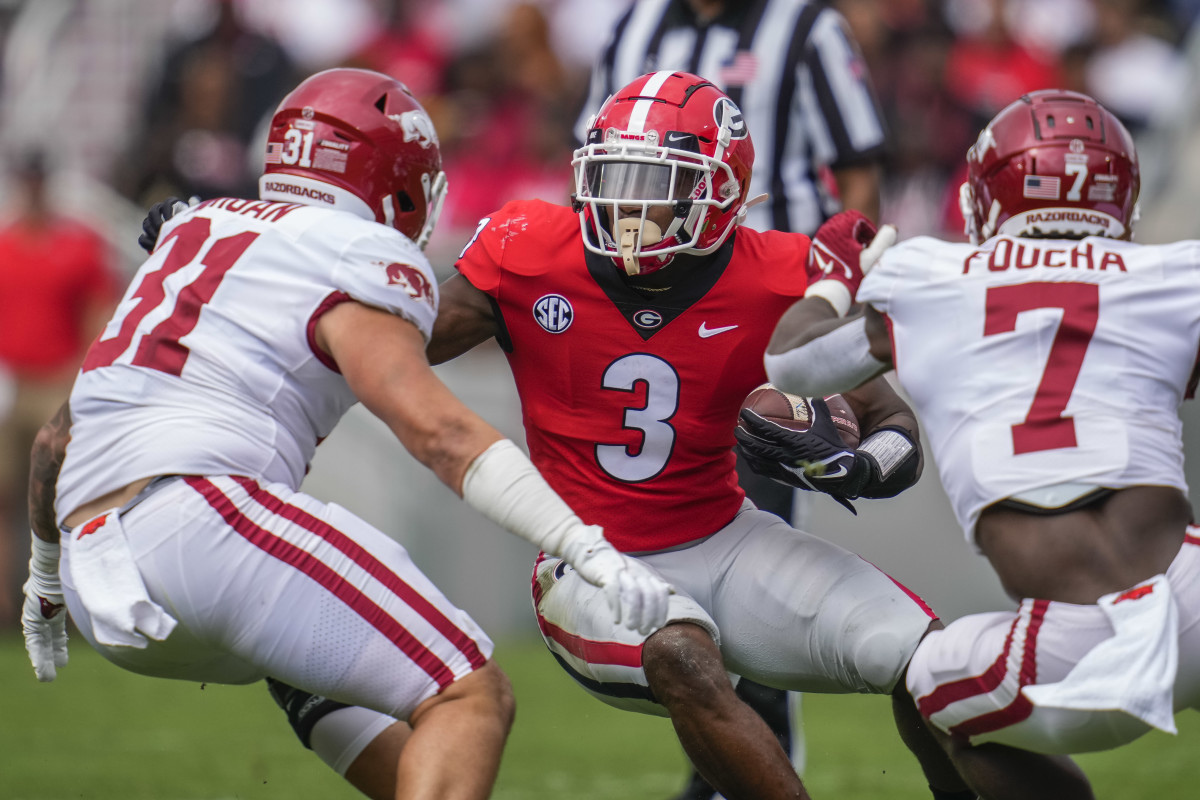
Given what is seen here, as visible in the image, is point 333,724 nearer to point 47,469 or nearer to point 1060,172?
point 47,469

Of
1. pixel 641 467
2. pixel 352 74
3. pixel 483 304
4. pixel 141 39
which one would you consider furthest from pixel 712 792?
pixel 141 39

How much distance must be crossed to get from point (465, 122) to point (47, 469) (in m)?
5.82

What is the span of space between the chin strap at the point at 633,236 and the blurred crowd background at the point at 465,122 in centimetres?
396

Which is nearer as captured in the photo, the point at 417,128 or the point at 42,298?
the point at 417,128

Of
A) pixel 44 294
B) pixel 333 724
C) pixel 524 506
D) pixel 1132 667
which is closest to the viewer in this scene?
pixel 1132 667

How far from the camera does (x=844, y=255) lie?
335 cm

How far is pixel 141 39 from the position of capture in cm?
1055

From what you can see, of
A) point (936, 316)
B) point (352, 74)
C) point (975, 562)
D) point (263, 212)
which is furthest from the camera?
point (975, 562)

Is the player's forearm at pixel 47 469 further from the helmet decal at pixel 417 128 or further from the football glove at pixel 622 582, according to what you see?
the football glove at pixel 622 582

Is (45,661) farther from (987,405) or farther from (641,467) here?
(987,405)

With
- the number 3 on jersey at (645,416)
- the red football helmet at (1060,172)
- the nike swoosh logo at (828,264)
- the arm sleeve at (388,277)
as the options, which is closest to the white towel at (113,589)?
the arm sleeve at (388,277)

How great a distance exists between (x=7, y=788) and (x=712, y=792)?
2223 mm

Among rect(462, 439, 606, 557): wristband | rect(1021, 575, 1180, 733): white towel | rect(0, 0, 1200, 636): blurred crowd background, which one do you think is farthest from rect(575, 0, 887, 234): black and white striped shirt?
rect(0, 0, 1200, 636): blurred crowd background

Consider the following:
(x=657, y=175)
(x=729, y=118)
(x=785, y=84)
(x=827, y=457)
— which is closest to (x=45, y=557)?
(x=657, y=175)
